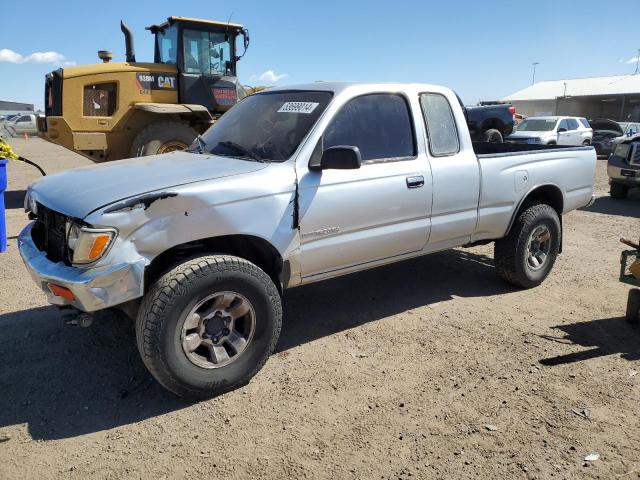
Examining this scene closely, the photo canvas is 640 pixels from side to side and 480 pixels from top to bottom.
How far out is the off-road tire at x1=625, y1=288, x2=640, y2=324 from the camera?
4293mm

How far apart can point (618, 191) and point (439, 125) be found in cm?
865

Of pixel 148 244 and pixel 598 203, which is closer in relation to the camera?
pixel 148 244

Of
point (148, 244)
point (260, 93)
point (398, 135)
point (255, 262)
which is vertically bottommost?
point (255, 262)

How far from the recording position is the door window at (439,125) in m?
4.29

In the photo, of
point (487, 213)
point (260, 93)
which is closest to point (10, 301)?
point (260, 93)

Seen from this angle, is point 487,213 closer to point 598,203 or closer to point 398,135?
point 398,135

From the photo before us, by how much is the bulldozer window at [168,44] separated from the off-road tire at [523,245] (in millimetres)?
8074

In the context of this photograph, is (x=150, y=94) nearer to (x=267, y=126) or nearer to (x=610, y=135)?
(x=267, y=126)

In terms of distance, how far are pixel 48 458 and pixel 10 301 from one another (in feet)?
8.38

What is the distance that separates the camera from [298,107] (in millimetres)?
3914

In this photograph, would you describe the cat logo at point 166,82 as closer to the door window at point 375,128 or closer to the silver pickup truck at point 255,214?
the silver pickup truck at point 255,214

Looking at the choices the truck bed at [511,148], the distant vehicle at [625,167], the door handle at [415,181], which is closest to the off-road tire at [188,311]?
the door handle at [415,181]

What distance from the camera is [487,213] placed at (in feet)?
15.4

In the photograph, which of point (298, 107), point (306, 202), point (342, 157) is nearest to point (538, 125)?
point (298, 107)
